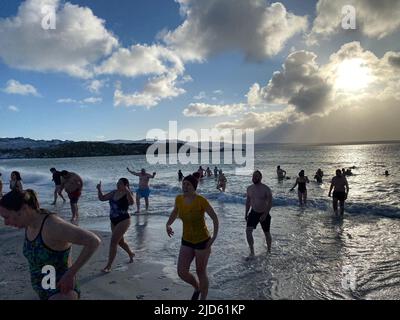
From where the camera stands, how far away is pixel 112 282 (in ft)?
20.5

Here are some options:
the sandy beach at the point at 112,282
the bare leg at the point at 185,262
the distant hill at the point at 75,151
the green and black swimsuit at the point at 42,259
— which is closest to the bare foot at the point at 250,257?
the sandy beach at the point at 112,282

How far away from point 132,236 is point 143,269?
3440 millimetres

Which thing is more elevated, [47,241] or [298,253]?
[47,241]

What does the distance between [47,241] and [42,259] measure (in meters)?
0.20

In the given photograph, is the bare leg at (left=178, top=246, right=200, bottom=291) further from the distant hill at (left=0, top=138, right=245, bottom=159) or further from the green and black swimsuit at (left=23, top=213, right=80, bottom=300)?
the distant hill at (left=0, top=138, right=245, bottom=159)

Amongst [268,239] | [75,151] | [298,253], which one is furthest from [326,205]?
[75,151]

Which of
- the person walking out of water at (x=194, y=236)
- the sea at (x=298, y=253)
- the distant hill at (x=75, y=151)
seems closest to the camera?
the person walking out of water at (x=194, y=236)

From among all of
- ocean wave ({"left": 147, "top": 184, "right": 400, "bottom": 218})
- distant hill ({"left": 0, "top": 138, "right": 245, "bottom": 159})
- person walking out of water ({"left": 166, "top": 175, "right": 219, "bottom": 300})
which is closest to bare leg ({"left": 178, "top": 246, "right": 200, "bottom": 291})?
person walking out of water ({"left": 166, "top": 175, "right": 219, "bottom": 300})

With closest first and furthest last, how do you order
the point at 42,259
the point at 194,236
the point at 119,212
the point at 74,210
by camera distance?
the point at 42,259
the point at 194,236
the point at 119,212
the point at 74,210

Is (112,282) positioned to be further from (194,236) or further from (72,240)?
(72,240)

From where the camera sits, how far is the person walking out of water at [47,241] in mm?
2809

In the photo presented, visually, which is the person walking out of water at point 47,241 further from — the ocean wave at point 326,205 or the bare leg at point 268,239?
the ocean wave at point 326,205
